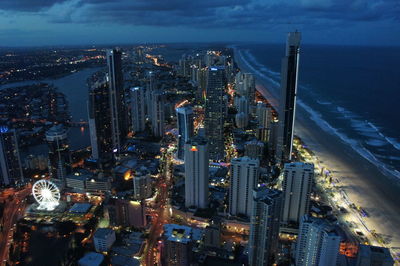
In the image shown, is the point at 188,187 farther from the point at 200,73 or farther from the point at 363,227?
the point at 200,73

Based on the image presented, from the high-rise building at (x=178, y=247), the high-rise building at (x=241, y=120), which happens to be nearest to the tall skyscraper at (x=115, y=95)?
the high-rise building at (x=241, y=120)


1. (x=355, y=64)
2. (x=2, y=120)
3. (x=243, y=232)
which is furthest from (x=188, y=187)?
(x=355, y=64)

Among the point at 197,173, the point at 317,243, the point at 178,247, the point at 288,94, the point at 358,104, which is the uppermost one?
the point at 288,94

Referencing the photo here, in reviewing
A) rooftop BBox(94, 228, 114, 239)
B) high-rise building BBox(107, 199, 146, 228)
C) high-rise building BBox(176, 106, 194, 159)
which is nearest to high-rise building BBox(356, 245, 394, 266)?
high-rise building BBox(107, 199, 146, 228)

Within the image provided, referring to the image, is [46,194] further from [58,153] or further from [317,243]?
[317,243]

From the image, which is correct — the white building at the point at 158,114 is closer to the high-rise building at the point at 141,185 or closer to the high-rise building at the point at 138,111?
the high-rise building at the point at 138,111

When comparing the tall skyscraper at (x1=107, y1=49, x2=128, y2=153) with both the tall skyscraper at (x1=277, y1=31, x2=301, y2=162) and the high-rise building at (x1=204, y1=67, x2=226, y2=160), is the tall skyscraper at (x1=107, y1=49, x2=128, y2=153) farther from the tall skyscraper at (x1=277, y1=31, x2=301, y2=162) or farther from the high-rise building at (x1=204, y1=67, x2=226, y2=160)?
the tall skyscraper at (x1=277, y1=31, x2=301, y2=162)

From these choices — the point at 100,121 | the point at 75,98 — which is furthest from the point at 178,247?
the point at 75,98
